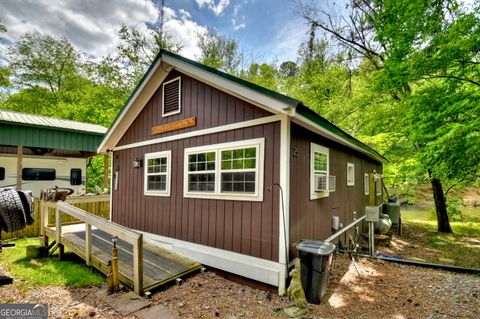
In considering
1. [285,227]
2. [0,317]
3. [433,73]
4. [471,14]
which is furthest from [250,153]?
[471,14]

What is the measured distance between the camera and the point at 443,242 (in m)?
9.23

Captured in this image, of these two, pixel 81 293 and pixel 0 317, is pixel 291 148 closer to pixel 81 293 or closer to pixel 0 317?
pixel 81 293

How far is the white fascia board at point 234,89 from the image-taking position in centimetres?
359

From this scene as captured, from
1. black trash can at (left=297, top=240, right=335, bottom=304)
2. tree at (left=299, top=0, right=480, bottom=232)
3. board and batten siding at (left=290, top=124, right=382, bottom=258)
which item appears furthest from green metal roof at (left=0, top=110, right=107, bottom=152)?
tree at (left=299, top=0, right=480, bottom=232)

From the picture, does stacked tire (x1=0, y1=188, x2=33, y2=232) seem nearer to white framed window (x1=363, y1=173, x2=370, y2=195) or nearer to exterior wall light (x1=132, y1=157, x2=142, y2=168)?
exterior wall light (x1=132, y1=157, x2=142, y2=168)

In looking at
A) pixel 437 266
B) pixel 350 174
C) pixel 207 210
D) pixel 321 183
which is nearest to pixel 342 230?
pixel 350 174

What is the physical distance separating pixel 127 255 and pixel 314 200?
4.02 m

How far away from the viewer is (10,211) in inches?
141

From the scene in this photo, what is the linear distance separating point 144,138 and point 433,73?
24.1ft

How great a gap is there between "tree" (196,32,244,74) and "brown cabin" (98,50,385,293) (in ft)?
40.5

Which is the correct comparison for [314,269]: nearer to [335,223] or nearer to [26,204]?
[335,223]

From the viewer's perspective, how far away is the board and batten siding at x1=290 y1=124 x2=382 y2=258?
13.8 feet

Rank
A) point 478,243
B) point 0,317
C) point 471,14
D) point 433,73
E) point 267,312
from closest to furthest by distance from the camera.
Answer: point 0,317 < point 267,312 < point 471,14 < point 433,73 < point 478,243

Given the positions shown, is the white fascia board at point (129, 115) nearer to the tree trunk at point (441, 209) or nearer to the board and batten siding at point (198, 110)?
the board and batten siding at point (198, 110)
